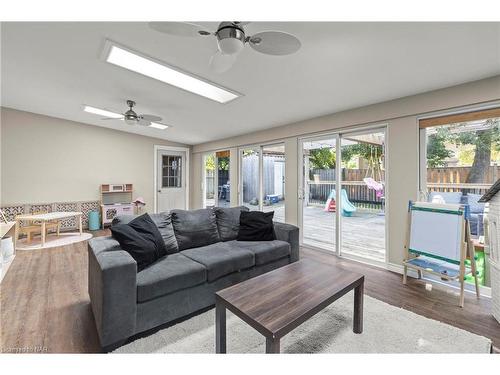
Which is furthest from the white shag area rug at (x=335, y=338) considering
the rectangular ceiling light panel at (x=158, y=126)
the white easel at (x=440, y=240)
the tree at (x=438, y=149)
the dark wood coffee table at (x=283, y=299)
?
the rectangular ceiling light panel at (x=158, y=126)

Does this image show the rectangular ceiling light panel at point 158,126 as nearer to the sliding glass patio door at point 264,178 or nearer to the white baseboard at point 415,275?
the sliding glass patio door at point 264,178

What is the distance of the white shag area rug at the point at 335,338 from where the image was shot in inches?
66.4

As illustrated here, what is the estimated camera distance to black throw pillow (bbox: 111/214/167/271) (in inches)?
82.5

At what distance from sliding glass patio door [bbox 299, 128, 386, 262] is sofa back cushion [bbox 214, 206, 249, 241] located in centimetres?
163

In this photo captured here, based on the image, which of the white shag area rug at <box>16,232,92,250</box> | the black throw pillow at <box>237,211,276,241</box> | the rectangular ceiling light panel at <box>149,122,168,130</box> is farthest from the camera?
the rectangular ceiling light panel at <box>149,122,168,130</box>

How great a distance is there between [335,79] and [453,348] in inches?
102

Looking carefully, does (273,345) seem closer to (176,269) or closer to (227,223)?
(176,269)

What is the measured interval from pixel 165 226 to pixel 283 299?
1.60m

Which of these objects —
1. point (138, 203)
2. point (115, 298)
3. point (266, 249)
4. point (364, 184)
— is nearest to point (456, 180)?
point (364, 184)

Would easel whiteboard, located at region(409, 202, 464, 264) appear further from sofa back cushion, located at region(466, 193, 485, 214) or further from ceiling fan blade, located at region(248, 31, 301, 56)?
ceiling fan blade, located at region(248, 31, 301, 56)

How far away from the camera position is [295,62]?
7.93ft

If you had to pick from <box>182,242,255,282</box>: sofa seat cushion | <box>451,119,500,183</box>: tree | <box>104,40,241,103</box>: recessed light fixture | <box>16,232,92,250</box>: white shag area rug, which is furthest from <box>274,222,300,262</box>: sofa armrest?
<box>16,232,92,250</box>: white shag area rug

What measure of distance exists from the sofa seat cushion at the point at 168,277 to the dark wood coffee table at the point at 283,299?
516mm

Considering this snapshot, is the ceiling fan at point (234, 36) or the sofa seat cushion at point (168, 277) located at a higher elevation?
the ceiling fan at point (234, 36)
